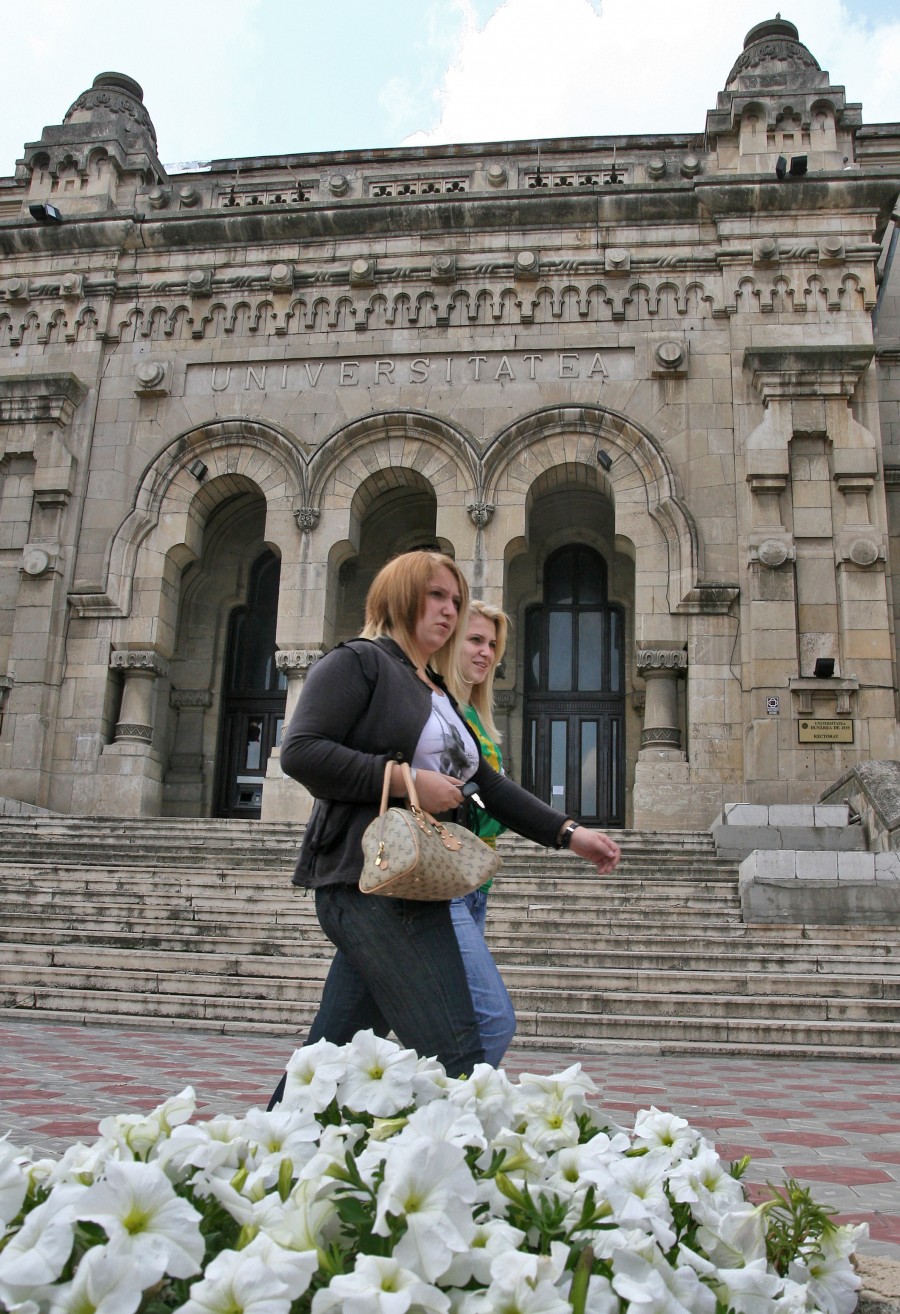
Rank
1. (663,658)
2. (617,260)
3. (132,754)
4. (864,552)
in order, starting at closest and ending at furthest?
(864,552) → (663,658) → (132,754) → (617,260)

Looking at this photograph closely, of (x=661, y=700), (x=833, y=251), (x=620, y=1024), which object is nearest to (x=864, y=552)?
(x=661, y=700)

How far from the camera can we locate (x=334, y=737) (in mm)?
3078

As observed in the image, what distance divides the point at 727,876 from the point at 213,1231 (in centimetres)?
1203

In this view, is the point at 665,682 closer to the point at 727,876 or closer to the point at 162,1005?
the point at 727,876

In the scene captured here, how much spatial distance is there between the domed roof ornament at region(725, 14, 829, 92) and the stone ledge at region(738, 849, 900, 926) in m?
14.0

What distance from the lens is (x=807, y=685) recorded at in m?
16.0

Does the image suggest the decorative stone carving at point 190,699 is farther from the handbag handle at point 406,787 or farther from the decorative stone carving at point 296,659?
the handbag handle at point 406,787

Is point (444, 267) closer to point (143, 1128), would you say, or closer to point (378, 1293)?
point (143, 1128)

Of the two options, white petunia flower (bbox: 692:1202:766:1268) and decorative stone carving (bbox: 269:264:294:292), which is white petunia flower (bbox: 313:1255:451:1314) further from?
decorative stone carving (bbox: 269:264:294:292)

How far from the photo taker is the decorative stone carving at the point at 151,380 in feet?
63.0

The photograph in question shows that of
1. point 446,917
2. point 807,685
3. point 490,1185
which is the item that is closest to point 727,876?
point 807,685

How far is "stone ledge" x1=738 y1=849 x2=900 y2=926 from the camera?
35.4 ft

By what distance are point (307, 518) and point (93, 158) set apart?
27.1ft

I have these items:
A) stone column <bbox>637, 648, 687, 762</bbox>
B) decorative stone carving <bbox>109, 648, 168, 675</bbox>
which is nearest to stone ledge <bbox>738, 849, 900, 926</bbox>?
stone column <bbox>637, 648, 687, 762</bbox>
